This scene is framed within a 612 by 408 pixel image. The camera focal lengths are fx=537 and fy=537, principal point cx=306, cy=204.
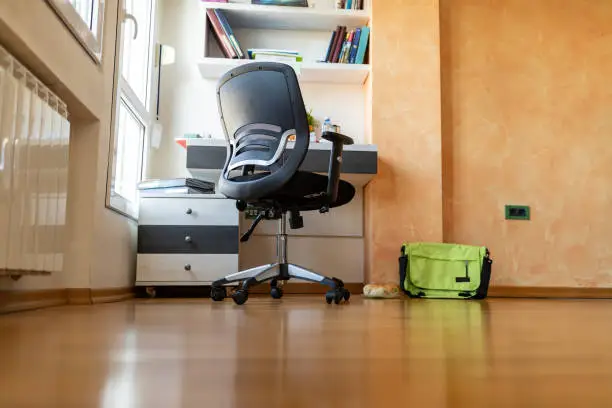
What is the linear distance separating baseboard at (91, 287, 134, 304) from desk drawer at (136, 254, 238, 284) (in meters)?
0.09

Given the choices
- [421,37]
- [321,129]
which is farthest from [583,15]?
[321,129]

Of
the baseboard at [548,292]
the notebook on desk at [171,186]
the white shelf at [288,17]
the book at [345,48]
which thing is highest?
the white shelf at [288,17]

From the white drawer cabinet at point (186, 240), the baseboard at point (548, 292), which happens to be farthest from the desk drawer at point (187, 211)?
the baseboard at point (548, 292)

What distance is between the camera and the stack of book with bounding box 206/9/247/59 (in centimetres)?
341

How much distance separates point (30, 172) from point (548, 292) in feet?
10.8

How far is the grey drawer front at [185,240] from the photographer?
9.38 feet

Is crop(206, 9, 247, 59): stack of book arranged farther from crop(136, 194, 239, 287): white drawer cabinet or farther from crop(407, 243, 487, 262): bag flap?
crop(407, 243, 487, 262): bag flap

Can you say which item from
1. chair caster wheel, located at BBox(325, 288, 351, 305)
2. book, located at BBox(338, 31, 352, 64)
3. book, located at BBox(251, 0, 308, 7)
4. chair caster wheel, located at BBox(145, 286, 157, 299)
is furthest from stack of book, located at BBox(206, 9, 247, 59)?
chair caster wheel, located at BBox(325, 288, 351, 305)

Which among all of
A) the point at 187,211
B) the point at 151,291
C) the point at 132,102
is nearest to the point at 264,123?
the point at 187,211

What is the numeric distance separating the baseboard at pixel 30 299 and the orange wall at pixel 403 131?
185cm

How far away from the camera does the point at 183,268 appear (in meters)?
2.88

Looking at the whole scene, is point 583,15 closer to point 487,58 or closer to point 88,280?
point 487,58

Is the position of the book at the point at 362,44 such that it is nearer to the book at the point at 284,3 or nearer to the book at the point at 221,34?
the book at the point at 284,3

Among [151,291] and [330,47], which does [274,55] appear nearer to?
[330,47]
